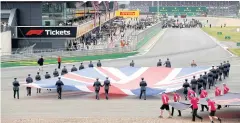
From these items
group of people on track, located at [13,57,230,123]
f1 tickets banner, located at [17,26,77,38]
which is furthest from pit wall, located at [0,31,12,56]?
group of people on track, located at [13,57,230,123]

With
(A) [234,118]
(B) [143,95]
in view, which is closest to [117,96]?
(B) [143,95]

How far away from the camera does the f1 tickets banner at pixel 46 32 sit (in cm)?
5338

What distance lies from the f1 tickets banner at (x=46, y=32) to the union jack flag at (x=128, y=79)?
895 inches

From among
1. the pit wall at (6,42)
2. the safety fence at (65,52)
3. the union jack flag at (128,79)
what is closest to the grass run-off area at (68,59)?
the safety fence at (65,52)

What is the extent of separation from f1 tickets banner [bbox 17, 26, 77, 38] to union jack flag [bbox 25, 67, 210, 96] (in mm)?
22744

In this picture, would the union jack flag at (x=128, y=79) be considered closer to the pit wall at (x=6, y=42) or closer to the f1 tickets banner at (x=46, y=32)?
the pit wall at (x=6, y=42)

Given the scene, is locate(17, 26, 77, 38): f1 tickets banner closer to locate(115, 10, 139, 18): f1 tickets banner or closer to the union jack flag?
the union jack flag

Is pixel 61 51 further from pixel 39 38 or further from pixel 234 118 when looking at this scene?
pixel 234 118

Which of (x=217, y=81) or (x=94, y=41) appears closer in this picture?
(x=217, y=81)

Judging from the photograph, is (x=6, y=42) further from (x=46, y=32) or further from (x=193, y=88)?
(x=193, y=88)

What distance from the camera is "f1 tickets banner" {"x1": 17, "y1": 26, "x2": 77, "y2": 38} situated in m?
53.4

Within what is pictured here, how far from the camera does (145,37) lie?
6581 cm

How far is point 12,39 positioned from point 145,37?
56.7 ft

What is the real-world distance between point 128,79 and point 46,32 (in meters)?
25.9
